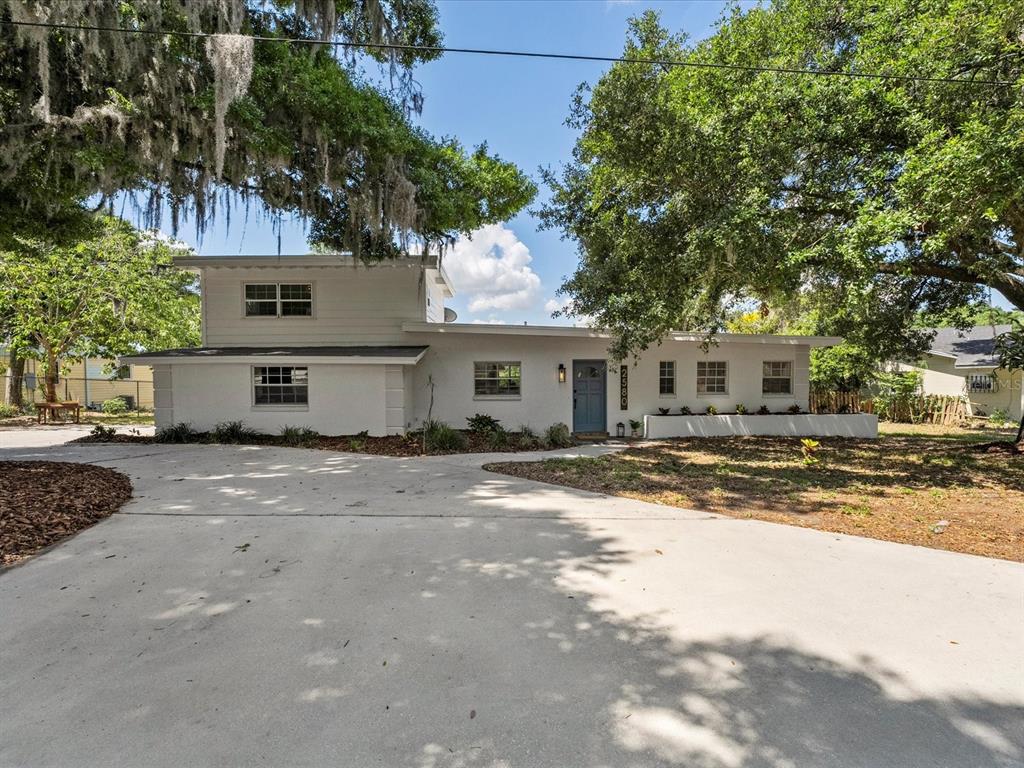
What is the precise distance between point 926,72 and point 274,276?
13085 millimetres

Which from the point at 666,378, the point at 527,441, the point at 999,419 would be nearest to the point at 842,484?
the point at 527,441

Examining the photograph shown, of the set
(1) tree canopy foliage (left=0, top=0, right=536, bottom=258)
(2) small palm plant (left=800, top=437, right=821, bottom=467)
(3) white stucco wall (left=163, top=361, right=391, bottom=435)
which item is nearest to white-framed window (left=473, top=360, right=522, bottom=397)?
(3) white stucco wall (left=163, top=361, right=391, bottom=435)

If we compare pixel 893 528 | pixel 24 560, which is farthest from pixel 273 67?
pixel 893 528

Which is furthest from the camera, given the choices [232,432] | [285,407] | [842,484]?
[285,407]

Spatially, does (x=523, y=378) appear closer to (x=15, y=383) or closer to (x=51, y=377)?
(x=51, y=377)

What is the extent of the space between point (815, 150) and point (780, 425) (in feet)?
25.5

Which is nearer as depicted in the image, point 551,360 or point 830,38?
point 830,38

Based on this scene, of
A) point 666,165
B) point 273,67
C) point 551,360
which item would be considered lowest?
point 551,360

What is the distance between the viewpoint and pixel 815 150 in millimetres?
7098

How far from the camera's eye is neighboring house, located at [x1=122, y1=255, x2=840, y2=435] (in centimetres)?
1095

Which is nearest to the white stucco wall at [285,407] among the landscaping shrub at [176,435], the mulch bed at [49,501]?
the landscaping shrub at [176,435]

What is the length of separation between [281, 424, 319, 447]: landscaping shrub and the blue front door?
6.41 metres

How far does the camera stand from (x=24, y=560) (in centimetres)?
385

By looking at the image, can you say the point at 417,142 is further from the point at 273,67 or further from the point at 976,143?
the point at 976,143
